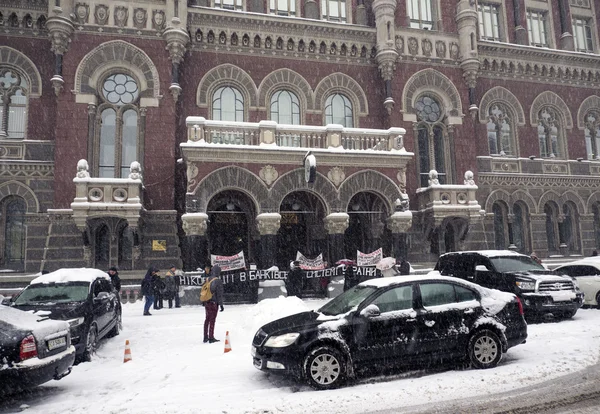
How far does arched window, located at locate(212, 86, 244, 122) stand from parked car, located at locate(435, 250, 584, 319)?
12204 millimetres

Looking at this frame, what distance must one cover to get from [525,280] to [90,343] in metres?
10.5

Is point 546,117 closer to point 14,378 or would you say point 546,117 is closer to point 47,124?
point 47,124

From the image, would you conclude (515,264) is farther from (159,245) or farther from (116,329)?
(159,245)

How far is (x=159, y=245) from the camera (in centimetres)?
1864

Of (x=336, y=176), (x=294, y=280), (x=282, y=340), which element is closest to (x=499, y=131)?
(x=336, y=176)

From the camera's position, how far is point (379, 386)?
22.9ft

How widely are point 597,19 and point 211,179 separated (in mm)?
25958

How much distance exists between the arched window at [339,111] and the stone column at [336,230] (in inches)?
234

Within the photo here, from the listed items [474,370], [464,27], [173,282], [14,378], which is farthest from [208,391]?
[464,27]

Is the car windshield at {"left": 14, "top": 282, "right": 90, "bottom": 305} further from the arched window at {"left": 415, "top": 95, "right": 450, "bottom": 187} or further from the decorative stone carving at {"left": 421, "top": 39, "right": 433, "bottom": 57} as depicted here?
the decorative stone carving at {"left": 421, "top": 39, "right": 433, "bottom": 57}

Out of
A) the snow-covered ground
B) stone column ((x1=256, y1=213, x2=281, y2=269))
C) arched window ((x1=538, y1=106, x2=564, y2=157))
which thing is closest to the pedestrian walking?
stone column ((x1=256, y1=213, x2=281, y2=269))

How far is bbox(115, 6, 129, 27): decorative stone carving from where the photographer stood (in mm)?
19703

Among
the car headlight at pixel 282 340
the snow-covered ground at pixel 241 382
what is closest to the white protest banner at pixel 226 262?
the snow-covered ground at pixel 241 382

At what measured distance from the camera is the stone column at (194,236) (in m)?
17.2
